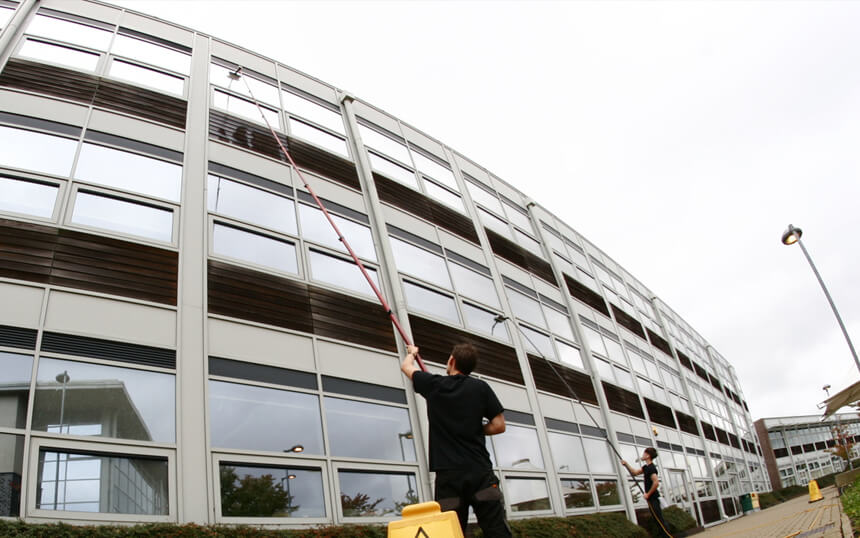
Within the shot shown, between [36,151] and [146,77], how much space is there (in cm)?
356

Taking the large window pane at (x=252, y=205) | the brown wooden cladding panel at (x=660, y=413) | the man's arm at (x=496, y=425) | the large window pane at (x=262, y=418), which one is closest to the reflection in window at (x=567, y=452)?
the large window pane at (x=262, y=418)

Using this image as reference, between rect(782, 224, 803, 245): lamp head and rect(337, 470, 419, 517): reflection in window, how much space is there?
16.8m

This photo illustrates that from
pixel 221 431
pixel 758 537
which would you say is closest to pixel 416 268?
pixel 221 431

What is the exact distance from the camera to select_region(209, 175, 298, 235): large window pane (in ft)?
33.4

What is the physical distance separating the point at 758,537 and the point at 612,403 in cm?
806

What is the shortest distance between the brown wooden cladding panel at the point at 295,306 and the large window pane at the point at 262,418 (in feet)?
4.33

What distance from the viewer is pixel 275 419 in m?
8.24

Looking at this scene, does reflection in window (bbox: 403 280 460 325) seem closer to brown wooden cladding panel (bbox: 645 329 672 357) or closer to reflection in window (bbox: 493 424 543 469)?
reflection in window (bbox: 493 424 543 469)

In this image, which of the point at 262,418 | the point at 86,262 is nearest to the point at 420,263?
the point at 262,418

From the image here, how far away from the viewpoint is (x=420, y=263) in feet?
44.7

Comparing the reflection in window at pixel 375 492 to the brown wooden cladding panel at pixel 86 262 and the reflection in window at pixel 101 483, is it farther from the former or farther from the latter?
the brown wooden cladding panel at pixel 86 262

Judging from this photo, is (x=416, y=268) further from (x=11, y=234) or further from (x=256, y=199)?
(x=11, y=234)

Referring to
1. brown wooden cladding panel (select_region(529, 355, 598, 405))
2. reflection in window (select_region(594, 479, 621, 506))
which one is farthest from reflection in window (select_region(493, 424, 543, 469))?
reflection in window (select_region(594, 479, 621, 506))

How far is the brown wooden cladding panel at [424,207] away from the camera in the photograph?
14.4 m
